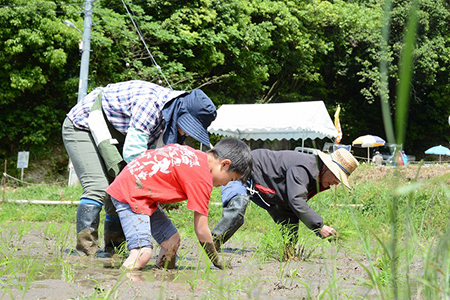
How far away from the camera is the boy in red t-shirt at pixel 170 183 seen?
2.70 m

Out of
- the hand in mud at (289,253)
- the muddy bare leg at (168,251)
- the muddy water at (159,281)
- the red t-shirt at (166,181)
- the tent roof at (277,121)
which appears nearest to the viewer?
the muddy water at (159,281)

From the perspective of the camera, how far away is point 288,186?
3.75 m

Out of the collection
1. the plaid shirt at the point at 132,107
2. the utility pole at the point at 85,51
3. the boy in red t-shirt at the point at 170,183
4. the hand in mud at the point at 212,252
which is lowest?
the utility pole at the point at 85,51

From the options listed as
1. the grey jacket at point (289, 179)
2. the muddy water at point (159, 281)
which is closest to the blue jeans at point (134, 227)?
the muddy water at point (159, 281)

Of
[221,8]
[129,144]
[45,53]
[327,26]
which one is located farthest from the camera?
[327,26]

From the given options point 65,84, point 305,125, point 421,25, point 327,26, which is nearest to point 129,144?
point 305,125

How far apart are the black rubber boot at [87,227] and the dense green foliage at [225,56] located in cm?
634

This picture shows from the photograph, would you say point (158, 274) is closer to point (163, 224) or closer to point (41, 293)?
point (163, 224)

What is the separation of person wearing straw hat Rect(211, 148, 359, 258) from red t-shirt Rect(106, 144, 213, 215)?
1072mm

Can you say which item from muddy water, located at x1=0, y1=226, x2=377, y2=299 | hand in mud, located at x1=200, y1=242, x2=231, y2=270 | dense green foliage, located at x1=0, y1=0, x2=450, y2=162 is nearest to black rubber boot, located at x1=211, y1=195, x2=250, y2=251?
muddy water, located at x1=0, y1=226, x2=377, y2=299

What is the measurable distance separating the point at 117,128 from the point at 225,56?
17043 millimetres

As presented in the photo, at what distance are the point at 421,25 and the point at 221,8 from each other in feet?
40.8

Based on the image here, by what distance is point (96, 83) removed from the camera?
15945mm

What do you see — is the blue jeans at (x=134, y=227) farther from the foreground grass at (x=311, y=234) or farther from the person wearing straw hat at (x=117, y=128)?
the person wearing straw hat at (x=117, y=128)
